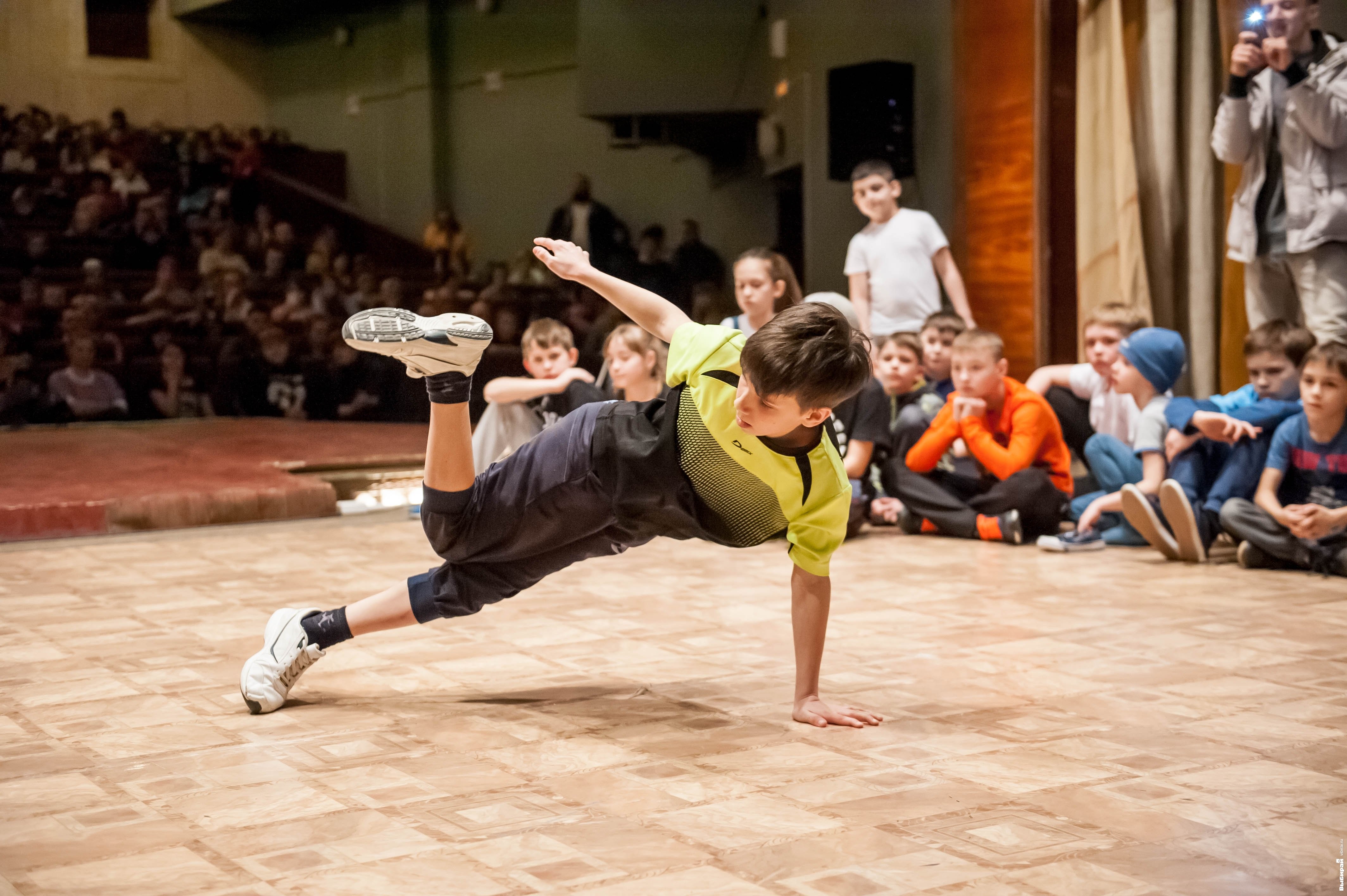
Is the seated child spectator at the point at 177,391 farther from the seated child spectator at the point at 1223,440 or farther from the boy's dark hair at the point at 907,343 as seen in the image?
the seated child spectator at the point at 1223,440

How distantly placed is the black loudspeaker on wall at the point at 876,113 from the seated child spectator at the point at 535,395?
290 cm

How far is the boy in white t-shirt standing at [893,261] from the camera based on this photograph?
241 inches

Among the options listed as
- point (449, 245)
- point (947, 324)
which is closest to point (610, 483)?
point (947, 324)

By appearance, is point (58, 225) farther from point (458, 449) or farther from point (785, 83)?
point (458, 449)

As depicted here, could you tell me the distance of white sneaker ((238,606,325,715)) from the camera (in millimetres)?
2674

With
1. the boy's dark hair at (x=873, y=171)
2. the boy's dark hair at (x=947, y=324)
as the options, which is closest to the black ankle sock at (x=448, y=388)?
the boy's dark hair at (x=947, y=324)

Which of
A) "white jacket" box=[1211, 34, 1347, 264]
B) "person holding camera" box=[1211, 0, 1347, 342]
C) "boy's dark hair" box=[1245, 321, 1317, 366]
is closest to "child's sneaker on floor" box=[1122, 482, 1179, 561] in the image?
"boy's dark hair" box=[1245, 321, 1317, 366]

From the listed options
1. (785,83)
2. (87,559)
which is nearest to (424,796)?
(87,559)

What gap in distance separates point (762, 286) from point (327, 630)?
2.31 meters

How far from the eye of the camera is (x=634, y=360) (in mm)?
4566

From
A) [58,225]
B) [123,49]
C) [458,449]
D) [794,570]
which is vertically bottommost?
[794,570]

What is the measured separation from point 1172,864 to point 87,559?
3.88m

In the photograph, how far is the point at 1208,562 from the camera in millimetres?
4477

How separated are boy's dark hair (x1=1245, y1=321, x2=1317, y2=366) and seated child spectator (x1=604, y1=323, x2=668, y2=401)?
1.97m
